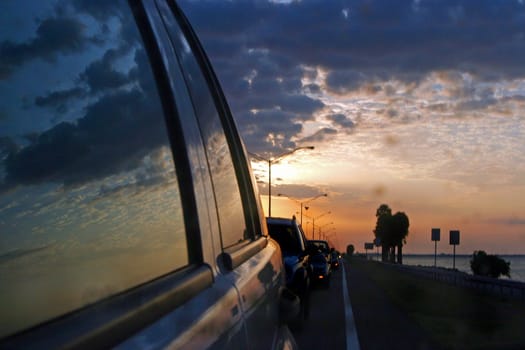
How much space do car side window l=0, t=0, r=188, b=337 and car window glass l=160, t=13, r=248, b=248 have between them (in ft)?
2.64

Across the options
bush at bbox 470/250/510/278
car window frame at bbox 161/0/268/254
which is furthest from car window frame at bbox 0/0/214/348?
bush at bbox 470/250/510/278

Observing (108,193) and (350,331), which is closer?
(108,193)

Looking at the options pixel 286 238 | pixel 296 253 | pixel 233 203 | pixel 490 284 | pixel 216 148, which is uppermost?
pixel 216 148

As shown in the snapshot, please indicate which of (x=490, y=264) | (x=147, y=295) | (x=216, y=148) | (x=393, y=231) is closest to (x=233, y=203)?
(x=216, y=148)

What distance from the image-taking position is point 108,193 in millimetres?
1652

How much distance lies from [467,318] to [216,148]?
13.0 metres

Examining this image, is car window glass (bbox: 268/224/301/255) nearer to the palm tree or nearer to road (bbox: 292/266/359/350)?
road (bbox: 292/266/359/350)

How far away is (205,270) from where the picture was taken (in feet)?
7.69

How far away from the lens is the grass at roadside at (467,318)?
1122 cm

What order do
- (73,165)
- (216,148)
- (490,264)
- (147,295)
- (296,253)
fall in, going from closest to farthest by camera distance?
1. (73,165)
2. (147,295)
3. (216,148)
4. (296,253)
5. (490,264)

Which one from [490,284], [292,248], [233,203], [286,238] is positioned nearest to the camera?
[233,203]

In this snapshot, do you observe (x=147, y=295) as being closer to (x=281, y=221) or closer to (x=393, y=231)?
(x=281, y=221)

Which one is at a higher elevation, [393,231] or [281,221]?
[281,221]

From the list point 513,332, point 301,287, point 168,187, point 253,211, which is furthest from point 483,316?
point 168,187
